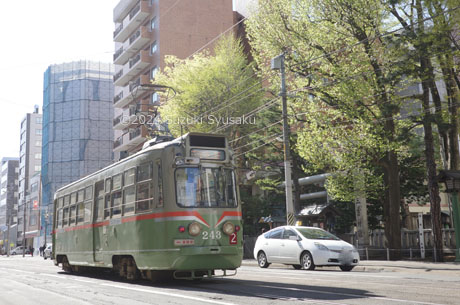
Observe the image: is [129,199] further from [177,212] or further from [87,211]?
[87,211]

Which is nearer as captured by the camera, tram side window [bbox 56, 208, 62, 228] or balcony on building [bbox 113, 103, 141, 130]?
tram side window [bbox 56, 208, 62, 228]

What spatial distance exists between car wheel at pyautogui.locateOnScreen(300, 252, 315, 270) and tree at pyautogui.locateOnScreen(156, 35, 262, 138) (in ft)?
58.0

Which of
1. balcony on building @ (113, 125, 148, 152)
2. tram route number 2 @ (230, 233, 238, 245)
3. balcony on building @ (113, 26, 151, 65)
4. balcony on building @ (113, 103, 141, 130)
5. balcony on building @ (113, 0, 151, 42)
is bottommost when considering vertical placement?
tram route number 2 @ (230, 233, 238, 245)

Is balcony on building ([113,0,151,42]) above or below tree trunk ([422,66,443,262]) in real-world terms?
above

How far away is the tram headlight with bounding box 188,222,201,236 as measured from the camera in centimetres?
1213

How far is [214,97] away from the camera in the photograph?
3531 centimetres

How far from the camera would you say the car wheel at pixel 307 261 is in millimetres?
17859

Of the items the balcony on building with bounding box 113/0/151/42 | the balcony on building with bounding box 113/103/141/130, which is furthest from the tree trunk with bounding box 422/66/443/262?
the balcony on building with bounding box 113/0/151/42

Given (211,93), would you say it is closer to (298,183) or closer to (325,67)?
(298,183)

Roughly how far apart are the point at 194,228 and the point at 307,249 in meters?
6.92

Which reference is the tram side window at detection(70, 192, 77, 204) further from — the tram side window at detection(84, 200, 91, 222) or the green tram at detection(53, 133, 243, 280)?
the green tram at detection(53, 133, 243, 280)

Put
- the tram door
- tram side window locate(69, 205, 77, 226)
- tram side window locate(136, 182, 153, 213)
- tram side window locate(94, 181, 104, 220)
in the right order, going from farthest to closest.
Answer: tram side window locate(69, 205, 77, 226) < tram side window locate(94, 181, 104, 220) < the tram door < tram side window locate(136, 182, 153, 213)

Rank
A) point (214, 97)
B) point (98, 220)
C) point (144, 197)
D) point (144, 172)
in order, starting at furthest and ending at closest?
1. point (214, 97)
2. point (98, 220)
3. point (144, 172)
4. point (144, 197)

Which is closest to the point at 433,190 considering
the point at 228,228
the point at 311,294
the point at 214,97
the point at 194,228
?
the point at 228,228
